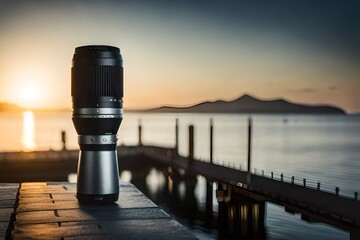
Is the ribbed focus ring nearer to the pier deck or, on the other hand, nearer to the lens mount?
the lens mount

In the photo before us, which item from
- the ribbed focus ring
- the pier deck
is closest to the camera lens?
the ribbed focus ring

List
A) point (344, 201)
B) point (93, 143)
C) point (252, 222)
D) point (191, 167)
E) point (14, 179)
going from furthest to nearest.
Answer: point (14, 179) < point (191, 167) < point (252, 222) < point (344, 201) < point (93, 143)

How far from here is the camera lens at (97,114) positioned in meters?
3.05

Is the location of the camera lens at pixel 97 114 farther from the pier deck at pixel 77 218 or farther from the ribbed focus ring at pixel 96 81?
the pier deck at pixel 77 218

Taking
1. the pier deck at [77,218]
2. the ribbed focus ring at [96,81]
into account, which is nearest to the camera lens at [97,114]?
the ribbed focus ring at [96,81]

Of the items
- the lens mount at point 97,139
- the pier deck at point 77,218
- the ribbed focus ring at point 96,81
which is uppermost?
the ribbed focus ring at point 96,81

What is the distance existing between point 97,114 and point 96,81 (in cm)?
21

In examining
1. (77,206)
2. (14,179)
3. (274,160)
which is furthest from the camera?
(274,160)

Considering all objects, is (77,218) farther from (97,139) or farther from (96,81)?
(96,81)

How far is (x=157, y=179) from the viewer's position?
3891 centimetres

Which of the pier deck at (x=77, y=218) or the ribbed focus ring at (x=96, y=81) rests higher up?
the ribbed focus ring at (x=96, y=81)

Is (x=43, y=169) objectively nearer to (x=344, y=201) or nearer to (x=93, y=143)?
(x=344, y=201)

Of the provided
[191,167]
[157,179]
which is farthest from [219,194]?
[157,179]

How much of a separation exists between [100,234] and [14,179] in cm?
3044
